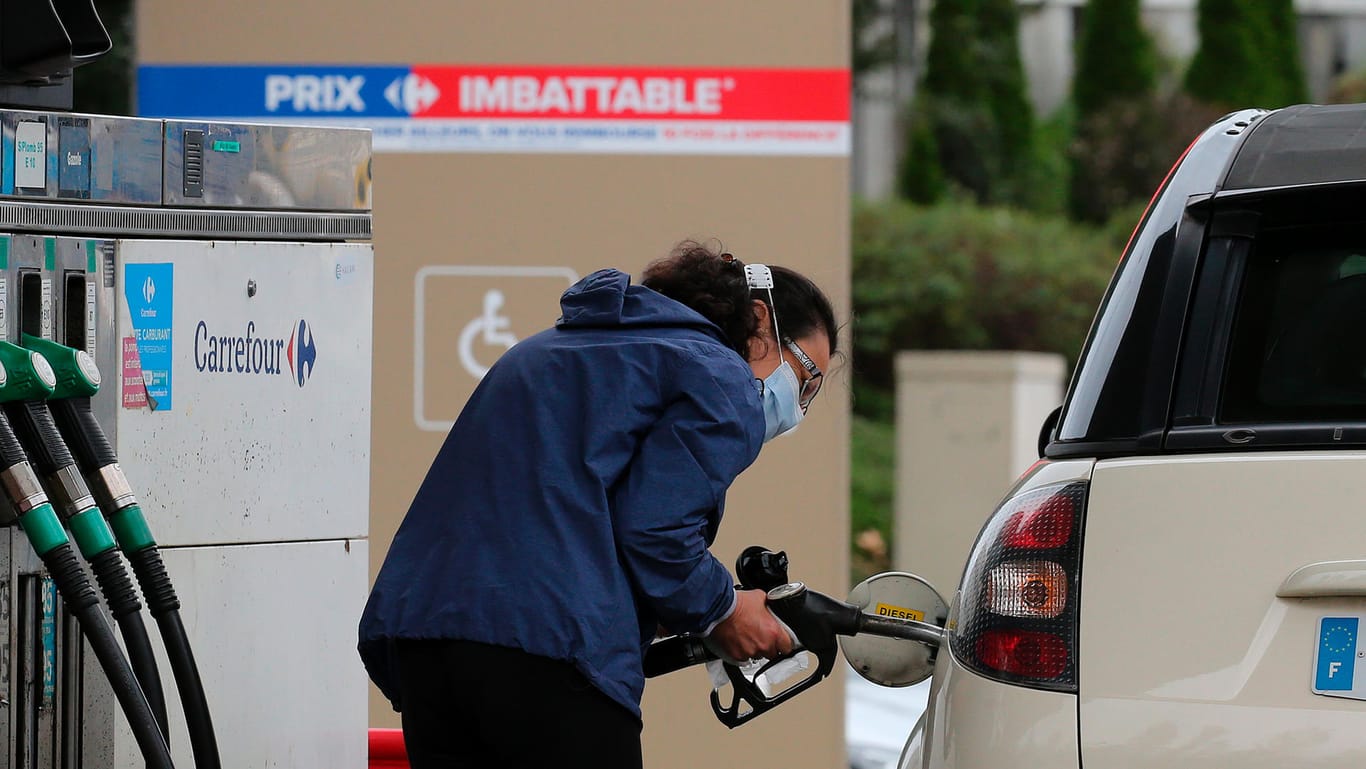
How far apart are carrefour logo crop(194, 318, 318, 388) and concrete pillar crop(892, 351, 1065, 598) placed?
38.1ft

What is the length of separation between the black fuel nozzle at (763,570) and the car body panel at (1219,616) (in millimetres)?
936

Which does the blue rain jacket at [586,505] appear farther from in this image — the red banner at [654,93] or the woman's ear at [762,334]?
the red banner at [654,93]

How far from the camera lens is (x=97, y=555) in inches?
117

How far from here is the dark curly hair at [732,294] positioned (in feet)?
10.1

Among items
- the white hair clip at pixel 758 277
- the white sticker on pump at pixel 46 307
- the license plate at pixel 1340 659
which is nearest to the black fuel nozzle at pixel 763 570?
the white hair clip at pixel 758 277

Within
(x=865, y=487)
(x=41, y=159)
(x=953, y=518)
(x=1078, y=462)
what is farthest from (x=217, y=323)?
(x=865, y=487)

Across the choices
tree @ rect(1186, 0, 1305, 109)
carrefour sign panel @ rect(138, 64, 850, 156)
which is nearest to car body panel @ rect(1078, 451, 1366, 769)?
carrefour sign panel @ rect(138, 64, 850, 156)

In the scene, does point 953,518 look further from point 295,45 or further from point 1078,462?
point 1078,462

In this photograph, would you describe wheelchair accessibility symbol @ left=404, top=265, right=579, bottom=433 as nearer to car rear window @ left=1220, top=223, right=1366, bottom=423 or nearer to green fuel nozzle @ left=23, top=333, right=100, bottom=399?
green fuel nozzle @ left=23, top=333, right=100, bottom=399

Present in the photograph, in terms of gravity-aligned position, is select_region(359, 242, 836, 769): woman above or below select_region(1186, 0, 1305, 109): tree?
below

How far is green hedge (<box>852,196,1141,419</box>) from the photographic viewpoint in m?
21.6

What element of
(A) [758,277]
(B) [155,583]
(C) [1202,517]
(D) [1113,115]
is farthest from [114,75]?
(D) [1113,115]

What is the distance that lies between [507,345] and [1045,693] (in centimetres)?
360

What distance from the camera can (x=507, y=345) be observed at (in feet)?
18.8
